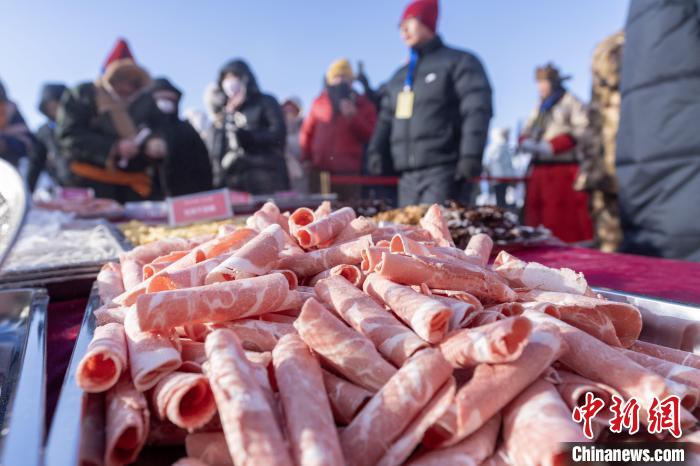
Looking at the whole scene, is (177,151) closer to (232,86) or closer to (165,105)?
(165,105)

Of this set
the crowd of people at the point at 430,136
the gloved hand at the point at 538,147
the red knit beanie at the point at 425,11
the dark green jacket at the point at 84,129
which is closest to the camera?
the crowd of people at the point at 430,136

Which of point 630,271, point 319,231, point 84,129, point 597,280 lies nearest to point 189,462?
point 319,231

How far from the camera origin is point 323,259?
112 centimetres

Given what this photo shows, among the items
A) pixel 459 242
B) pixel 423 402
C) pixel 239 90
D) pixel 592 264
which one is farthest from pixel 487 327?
pixel 239 90

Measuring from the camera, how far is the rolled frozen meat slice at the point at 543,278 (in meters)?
1.00

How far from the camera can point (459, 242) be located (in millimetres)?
1880

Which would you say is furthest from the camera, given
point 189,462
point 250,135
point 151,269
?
point 250,135

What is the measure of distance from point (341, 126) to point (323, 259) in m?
5.23

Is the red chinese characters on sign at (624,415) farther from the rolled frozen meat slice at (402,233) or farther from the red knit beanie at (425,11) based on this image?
the red knit beanie at (425,11)

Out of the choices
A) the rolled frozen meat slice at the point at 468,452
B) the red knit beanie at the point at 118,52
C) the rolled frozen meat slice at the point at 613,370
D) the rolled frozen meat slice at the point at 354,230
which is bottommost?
the rolled frozen meat slice at the point at 468,452

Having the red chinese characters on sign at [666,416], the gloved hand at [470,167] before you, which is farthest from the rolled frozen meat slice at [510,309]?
the gloved hand at [470,167]

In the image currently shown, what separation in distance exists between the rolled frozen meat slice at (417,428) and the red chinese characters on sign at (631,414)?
177mm

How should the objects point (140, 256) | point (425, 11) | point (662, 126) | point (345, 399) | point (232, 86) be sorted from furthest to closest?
point (232, 86) < point (425, 11) < point (662, 126) < point (140, 256) < point (345, 399)

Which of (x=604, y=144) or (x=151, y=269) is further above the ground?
(x=604, y=144)
